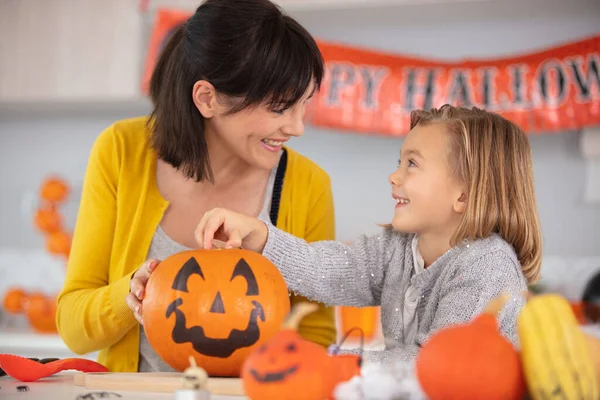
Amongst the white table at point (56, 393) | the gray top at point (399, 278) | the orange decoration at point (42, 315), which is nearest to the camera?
the white table at point (56, 393)

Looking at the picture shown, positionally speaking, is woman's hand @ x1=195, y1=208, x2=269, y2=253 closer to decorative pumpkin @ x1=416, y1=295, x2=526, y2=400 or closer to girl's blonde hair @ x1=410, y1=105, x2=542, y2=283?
girl's blonde hair @ x1=410, y1=105, x2=542, y2=283

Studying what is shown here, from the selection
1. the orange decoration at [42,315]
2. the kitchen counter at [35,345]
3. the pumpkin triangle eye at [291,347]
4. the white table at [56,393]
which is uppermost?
the pumpkin triangle eye at [291,347]

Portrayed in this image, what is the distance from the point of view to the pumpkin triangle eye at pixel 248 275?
98cm

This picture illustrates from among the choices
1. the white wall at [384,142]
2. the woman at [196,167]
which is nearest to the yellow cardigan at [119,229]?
the woman at [196,167]

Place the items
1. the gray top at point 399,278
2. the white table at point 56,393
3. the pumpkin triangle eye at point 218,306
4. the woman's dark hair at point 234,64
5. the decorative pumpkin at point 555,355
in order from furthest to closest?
1. the woman's dark hair at point 234,64
2. the gray top at point 399,278
3. the pumpkin triangle eye at point 218,306
4. the white table at point 56,393
5. the decorative pumpkin at point 555,355

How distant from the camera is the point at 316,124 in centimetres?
281

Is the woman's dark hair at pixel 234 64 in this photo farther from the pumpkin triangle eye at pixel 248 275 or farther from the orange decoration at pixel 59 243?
the orange decoration at pixel 59 243

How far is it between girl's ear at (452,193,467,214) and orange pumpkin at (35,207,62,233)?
93.1 inches

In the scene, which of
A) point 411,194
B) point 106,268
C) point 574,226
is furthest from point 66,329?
point 574,226

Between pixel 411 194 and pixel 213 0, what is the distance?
53 centimetres

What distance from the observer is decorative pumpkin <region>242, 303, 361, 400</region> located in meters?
0.60

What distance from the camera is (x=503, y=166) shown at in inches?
47.6

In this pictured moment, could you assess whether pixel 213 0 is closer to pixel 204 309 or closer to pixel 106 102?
pixel 204 309

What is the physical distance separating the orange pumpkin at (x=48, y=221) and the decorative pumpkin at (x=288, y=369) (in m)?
2.74
